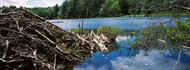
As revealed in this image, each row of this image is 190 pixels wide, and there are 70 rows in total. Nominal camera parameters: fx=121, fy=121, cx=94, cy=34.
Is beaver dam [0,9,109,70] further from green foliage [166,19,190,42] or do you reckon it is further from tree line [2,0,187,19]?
green foliage [166,19,190,42]

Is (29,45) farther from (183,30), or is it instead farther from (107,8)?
(107,8)

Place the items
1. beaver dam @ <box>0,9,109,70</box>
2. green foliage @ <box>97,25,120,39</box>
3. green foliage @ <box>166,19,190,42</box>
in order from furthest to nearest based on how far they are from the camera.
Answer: green foliage @ <box>97,25,120,39</box> < green foliage @ <box>166,19,190,42</box> < beaver dam @ <box>0,9,109,70</box>

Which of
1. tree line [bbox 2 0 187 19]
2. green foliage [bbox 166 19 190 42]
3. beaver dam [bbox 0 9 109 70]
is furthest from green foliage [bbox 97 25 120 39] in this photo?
beaver dam [bbox 0 9 109 70]

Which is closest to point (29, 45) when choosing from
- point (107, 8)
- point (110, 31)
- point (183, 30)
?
point (183, 30)

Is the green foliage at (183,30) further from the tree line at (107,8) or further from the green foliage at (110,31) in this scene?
the green foliage at (110,31)

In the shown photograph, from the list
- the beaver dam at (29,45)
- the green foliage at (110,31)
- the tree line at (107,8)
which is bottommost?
the green foliage at (110,31)

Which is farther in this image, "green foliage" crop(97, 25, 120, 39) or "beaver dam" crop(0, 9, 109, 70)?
"green foliage" crop(97, 25, 120, 39)

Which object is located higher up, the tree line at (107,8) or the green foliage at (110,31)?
the tree line at (107,8)

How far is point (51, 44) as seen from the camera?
3822 millimetres

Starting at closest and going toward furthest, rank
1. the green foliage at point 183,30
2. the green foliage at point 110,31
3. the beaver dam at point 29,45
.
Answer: the beaver dam at point 29,45 < the green foliage at point 183,30 < the green foliage at point 110,31

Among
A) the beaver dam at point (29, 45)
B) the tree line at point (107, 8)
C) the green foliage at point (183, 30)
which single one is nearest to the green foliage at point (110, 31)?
the tree line at point (107, 8)

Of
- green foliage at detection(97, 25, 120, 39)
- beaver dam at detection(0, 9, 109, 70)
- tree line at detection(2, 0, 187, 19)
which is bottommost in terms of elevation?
green foliage at detection(97, 25, 120, 39)

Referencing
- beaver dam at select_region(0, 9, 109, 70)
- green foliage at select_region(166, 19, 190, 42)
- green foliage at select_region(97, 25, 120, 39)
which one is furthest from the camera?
green foliage at select_region(97, 25, 120, 39)

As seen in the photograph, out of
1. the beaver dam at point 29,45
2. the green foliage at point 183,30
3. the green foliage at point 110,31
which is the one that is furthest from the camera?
the green foliage at point 110,31
